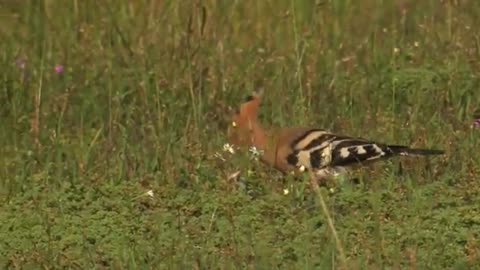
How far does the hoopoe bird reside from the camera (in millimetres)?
7684

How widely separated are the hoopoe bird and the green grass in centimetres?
9

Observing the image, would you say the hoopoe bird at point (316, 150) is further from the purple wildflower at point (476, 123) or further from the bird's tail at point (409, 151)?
the purple wildflower at point (476, 123)

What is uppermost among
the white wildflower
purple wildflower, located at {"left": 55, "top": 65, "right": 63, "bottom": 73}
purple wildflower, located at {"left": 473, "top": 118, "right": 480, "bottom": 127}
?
the white wildflower

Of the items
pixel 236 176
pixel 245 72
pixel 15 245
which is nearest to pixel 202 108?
pixel 245 72

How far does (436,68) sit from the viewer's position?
9234 millimetres

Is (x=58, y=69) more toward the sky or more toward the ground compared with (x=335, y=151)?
more toward the ground

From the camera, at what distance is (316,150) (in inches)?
308

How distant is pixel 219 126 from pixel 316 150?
3.14ft

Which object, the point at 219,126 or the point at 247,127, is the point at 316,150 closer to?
the point at 247,127

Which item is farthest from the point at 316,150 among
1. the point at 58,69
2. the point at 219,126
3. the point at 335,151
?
the point at 58,69

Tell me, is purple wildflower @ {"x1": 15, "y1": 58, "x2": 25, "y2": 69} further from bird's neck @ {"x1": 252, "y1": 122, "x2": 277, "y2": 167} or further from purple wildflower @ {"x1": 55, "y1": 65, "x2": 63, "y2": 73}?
bird's neck @ {"x1": 252, "y1": 122, "x2": 277, "y2": 167}

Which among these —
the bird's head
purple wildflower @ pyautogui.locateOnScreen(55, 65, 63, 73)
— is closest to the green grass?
purple wildflower @ pyautogui.locateOnScreen(55, 65, 63, 73)

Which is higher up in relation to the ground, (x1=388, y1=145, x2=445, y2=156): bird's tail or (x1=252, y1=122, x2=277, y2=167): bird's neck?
(x1=388, y1=145, x2=445, y2=156): bird's tail

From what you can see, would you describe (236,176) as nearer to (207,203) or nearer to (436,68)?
(207,203)
